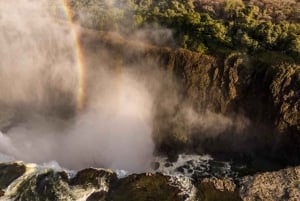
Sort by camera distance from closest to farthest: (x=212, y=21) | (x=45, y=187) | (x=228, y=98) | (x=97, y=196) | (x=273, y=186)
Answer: (x=97, y=196)
(x=273, y=186)
(x=45, y=187)
(x=228, y=98)
(x=212, y=21)

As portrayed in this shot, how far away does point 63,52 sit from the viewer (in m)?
32.9

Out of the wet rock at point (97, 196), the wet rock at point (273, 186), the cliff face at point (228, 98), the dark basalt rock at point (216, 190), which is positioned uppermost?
the cliff face at point (228, 98)

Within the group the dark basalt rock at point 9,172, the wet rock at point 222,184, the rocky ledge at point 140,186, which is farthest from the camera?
the dark basalt rock at point 9,172

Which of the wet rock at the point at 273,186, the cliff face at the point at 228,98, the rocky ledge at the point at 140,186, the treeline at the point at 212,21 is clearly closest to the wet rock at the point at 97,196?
the rocky ledge at the point at 140,186

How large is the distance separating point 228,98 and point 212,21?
6.82 meters

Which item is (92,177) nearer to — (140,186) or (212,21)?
(140,186)

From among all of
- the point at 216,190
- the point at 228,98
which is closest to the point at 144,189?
the point at 216,190

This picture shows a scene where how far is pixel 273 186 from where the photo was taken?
21703 millimetres

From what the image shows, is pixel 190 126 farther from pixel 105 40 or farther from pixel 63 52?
pixel 63 52

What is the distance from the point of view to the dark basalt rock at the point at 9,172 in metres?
22.4

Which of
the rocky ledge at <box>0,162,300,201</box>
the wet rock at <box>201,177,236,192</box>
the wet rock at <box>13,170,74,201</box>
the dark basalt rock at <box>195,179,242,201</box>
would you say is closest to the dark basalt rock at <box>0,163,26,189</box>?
the rocky ledge at <box>0,162,300,201</box>

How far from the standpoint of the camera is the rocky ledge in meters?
21.2

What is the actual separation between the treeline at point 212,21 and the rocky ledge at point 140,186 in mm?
9459

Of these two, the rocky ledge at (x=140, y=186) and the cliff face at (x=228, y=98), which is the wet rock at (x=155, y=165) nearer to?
the cliff face at (x=228, y=98)
